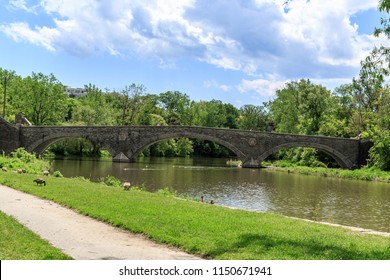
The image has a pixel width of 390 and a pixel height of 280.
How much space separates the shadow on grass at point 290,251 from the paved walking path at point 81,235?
2.60 ft

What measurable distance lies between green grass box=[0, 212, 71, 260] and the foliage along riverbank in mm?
2175

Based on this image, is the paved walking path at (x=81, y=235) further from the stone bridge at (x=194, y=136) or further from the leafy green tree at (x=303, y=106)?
the leafy green tree at (x=303, y=106)

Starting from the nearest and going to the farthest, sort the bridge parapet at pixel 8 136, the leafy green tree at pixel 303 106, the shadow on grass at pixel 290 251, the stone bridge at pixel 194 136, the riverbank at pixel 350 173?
1. the shadow on grass at pixel 290 251
2. the riverbank at pixel 350 173
3. the bridge parapet at pixel 8 136
4. the stone bridge at pixel 194 136
5. the leafy green tree at pixel 303 106

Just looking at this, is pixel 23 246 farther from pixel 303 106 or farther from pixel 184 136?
pixel 303 106

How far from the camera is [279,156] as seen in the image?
6525 centimetres

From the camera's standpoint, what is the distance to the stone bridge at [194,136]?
1928 inches

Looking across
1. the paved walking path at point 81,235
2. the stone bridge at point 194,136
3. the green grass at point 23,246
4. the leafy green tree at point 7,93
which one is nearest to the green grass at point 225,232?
the paved walking path at point 81,235

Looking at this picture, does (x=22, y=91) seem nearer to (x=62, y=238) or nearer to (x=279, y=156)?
(x=279, y=156)

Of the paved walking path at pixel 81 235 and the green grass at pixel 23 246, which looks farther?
the paved walking path at pixel 81 235

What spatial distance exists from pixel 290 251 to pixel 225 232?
5.93 feet

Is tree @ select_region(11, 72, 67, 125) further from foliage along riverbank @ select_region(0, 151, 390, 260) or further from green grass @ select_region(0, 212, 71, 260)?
green grass @ select_region(0, 212, 71, 260)

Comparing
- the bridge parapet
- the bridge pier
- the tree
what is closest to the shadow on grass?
the bridge pier

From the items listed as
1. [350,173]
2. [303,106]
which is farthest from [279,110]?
[350,173]

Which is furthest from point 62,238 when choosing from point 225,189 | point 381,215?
point 225,189
